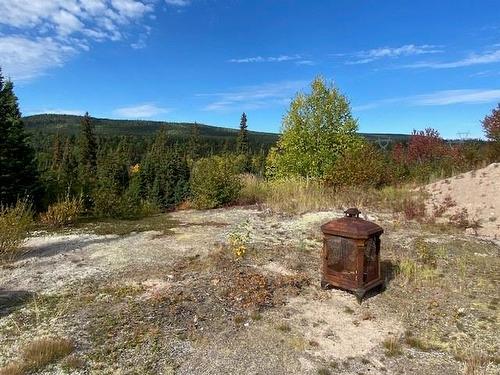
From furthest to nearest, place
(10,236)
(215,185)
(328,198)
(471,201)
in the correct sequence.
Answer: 1. (215,185)
2. (328,198)
3. (471,201)
4. (10,236)

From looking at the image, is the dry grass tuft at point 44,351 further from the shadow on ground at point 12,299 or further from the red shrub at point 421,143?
Answer: the red shrub at point 421,143

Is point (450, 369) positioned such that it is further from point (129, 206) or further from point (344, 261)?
point (129, 206)

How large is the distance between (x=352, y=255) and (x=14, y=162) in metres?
20.0

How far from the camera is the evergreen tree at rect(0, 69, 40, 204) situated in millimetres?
19450

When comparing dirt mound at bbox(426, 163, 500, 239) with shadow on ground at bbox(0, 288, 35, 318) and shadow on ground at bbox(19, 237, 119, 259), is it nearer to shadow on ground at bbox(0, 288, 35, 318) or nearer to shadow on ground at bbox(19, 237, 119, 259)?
shadow on ground at bbox(19, 237, 119, 259)

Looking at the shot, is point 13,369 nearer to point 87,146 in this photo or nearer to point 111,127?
point 87,146

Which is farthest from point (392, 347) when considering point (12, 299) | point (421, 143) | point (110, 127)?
point (110, 127)

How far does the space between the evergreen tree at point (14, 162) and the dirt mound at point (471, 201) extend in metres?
17.2

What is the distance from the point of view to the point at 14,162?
20094mm

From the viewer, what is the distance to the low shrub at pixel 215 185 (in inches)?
489

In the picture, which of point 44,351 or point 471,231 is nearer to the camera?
point 44,351

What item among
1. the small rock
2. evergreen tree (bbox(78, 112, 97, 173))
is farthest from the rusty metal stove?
evergreen tree (bbox(78, 112, 97, 173))

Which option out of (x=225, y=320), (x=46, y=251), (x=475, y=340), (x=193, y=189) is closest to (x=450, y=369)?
(x=475, y=340)

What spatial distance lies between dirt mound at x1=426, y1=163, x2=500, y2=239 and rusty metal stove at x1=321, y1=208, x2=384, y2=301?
518cm
